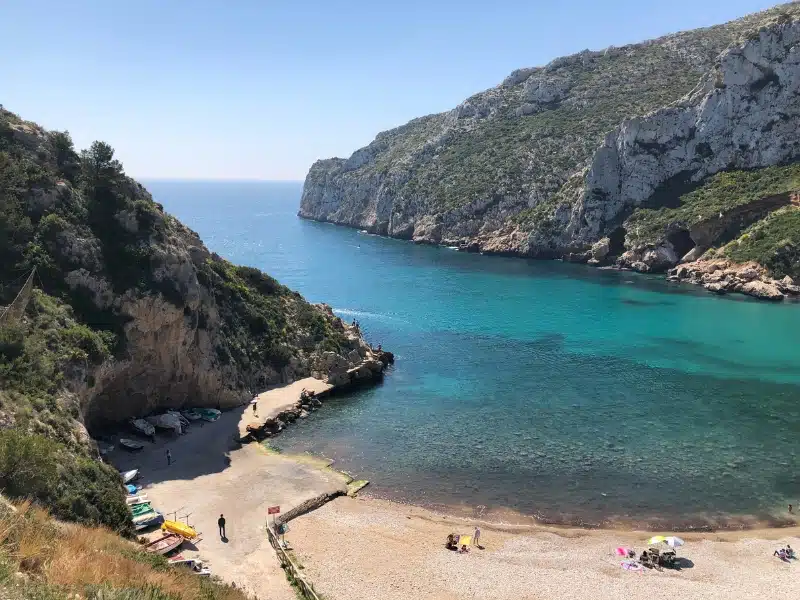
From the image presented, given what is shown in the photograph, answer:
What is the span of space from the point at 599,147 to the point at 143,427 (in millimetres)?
87444

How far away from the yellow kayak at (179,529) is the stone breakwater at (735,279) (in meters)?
72.1

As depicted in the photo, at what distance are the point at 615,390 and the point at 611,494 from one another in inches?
585

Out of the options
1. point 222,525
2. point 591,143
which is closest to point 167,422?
point 222,525

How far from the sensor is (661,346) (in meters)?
54.7

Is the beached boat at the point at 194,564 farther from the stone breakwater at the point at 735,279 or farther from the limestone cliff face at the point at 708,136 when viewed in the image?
the limestone cliff face at the point at 708,136

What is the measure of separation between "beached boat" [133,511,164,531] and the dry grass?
1169 centimetres

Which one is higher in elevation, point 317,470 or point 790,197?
point 790,197

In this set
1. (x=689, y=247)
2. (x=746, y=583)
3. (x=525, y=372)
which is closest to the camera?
(x=746, y=583)

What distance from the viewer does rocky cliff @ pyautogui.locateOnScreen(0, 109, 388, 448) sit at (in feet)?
86.2

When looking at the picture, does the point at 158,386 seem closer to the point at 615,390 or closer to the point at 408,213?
the point at 615,390

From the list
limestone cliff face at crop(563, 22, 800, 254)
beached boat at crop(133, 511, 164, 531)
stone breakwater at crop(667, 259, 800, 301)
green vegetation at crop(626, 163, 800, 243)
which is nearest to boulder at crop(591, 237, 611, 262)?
limestone cliff face at crop(563, 22, 800, 254)

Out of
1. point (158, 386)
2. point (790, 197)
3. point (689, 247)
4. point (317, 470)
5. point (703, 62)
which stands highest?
point (703, 62)

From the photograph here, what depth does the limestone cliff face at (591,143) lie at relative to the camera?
91.4m

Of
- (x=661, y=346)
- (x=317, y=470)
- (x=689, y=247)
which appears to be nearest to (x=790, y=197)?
(x=689, y=247)
